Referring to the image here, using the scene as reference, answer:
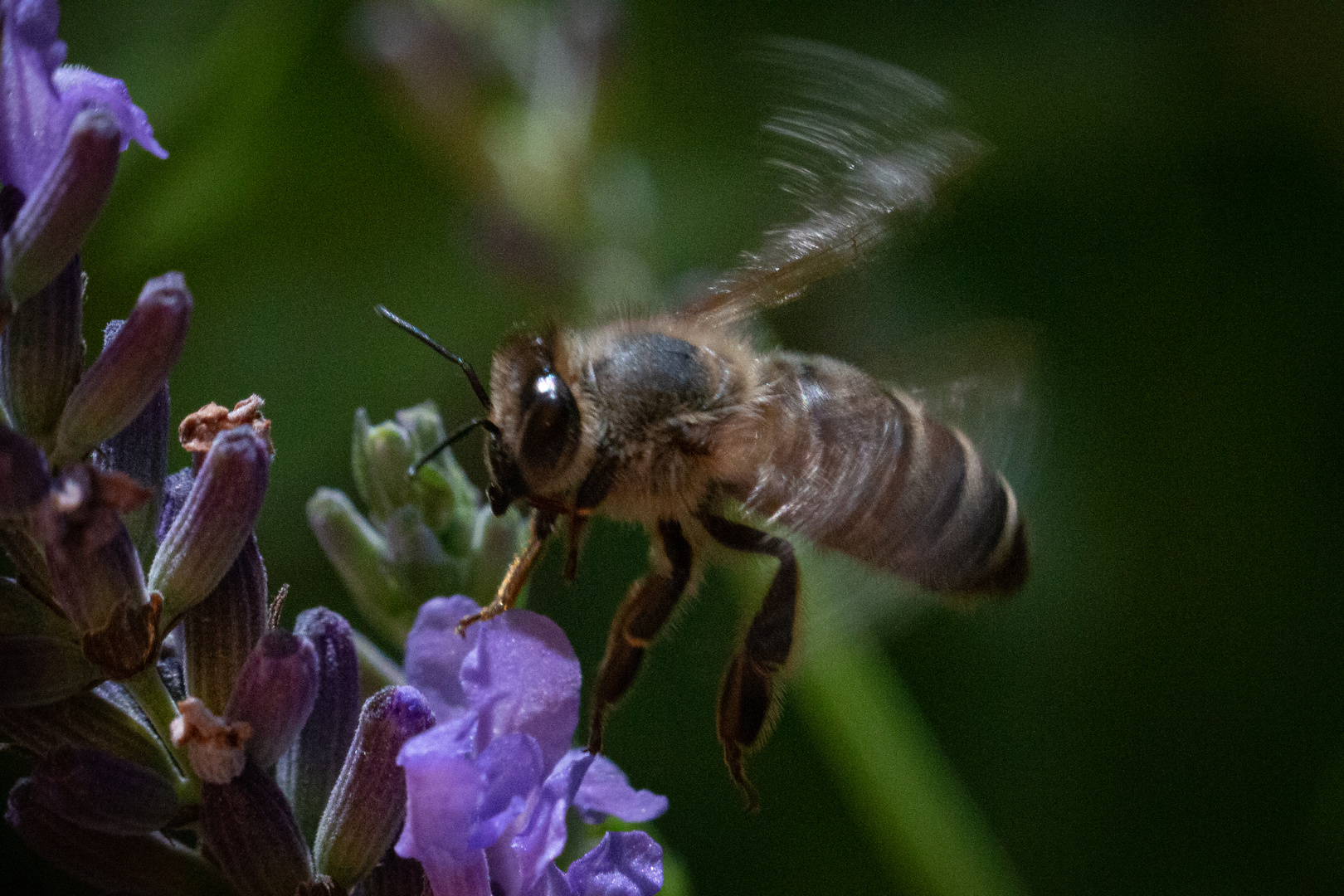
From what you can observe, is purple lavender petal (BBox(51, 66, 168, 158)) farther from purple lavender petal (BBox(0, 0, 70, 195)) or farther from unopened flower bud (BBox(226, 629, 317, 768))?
unopened flower bud (BBox(226, 629, 317, 768))

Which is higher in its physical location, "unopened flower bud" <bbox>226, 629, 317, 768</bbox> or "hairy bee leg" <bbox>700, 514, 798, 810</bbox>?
"unopened flower bud" <bbox>226, 629, 317, 768</bbox>

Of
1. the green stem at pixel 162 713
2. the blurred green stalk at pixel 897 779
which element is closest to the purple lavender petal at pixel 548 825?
the green stem at pixel 162 713

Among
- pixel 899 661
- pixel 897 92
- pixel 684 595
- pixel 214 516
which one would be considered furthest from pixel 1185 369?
pixel 214 516

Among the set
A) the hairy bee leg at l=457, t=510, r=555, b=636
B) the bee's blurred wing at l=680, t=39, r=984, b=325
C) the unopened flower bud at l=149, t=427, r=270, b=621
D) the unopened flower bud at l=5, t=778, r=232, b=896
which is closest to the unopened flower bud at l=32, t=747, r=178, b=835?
the unopened flower bud at l=5, t=778, r=232, b=896

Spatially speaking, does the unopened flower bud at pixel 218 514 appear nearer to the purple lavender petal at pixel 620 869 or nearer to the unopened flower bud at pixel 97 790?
the unopened flower bud at pixel 97 790

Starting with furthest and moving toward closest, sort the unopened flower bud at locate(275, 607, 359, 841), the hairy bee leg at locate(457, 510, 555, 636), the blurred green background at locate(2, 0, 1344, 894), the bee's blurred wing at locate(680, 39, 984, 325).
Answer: the blurred green background at locate(2, 0, 1344, 894)
the bee's blurred wing at locate(680, 39, 984, 325)
the hairy bee leg at locate(457, 510, 555, 636)
the unopened flower bud at locate(275, 607, 359, 841)

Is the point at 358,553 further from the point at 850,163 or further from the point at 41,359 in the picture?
the point at 850,163

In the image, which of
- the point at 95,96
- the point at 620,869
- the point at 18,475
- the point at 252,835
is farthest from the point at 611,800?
the point at 95,96
